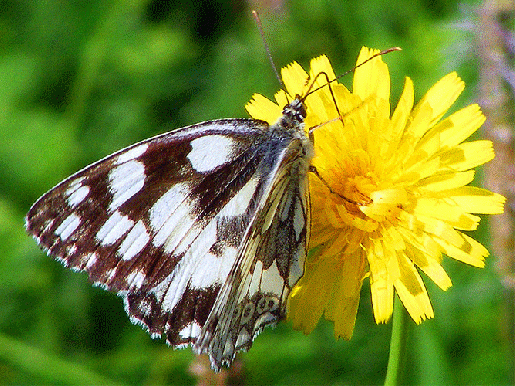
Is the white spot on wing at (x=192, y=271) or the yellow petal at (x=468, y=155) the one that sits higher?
the yellow petal at (x=468, y=155)

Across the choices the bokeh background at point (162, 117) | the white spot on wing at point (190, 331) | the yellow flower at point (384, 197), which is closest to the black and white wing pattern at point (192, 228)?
the white spot on wing at point (190, 331)

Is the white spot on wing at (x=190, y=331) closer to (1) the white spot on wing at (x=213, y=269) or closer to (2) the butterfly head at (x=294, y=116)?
(1) the white spot on wing at (x=213, y=269)

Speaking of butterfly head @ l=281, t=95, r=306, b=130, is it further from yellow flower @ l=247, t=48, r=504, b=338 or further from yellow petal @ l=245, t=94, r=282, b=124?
yellow petal @ l=245, t=94, r=282, b=124

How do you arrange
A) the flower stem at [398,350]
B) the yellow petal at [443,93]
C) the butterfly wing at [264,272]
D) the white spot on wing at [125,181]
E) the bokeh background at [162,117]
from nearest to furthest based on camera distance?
the flower stem at [398,350] < the butterfly wing at [264,272] < the white spot on wing at [125,181] < the yellow petal at [443,93] < the bokeh background at [162,117]

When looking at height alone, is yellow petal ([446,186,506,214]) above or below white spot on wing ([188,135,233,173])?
below

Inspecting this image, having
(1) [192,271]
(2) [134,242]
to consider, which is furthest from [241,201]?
(2) [134,242]

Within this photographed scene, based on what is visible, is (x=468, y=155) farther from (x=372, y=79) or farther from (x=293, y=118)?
(x=293, y=118)

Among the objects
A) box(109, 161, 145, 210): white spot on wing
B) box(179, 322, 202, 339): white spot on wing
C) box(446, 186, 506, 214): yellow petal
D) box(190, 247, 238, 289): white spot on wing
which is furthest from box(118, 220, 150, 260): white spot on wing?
box(446, 186, 506, 214): yellow petal
